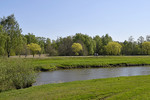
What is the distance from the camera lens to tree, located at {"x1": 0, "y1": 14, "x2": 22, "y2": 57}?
151 feet

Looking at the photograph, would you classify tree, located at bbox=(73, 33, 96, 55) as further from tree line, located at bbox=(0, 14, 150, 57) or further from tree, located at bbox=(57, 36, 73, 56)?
tree, located at bbox=(57, 36, 73, 56)

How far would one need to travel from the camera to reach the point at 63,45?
3762 inches

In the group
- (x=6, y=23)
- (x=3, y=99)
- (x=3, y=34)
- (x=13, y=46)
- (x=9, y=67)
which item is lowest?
(x=3, y=99)

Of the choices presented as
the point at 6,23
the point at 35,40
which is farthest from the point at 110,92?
the point at 35,40

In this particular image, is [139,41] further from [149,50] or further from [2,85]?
[2,85]

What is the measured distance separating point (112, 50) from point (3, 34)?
56729 mm

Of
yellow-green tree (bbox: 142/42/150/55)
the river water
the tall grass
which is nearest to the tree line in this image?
yellow-green tree (bbox: 142/42/150/55)

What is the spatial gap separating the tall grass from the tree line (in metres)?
25.9

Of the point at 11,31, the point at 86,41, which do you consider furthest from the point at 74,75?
the point at 86,41

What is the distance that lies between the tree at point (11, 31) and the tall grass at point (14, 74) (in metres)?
28.4

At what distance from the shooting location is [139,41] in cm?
11456

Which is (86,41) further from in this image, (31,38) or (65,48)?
(31,38)

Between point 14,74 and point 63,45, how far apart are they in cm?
7771

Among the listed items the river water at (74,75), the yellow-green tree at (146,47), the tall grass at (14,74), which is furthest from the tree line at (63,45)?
the tall grass at (14,74)
